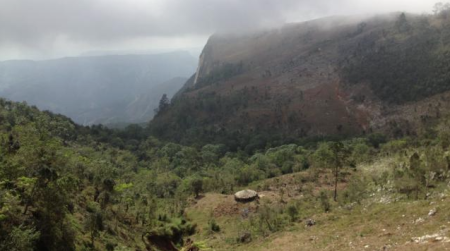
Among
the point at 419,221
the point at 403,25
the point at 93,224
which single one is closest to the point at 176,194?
the point at 93,224

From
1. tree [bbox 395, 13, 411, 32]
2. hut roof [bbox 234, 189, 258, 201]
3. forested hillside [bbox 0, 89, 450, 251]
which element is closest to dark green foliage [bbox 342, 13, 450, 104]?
tree [bbox 395, 13, 411, 32]

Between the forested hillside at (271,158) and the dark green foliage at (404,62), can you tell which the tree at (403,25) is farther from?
the forested hillside at (271,158)

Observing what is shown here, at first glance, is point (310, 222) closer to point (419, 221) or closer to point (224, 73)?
point (419, 221)

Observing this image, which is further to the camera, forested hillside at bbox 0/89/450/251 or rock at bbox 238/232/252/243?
rock at bbox 238/232/252/243

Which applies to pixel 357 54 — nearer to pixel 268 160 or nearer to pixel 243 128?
pixel 243 128

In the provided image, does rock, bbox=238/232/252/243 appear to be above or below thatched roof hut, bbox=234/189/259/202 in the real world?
above

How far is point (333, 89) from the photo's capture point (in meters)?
108

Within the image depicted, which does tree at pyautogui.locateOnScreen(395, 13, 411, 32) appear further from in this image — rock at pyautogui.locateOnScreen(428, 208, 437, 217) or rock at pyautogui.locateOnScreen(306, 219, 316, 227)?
rock at pyautogui.locateOnScreen(428, 208, 437, 217)

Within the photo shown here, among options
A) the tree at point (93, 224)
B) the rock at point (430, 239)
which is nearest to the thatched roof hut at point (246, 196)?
the tree at point (93, 224)

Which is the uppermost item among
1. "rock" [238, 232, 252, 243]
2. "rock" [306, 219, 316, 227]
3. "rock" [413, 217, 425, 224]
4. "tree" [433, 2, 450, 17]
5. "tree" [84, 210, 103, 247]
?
"tree" [433, 2, 450, 17]

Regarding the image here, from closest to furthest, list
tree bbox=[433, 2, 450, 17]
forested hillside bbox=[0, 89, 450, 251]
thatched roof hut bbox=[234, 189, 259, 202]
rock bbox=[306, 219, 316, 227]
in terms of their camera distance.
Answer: forested hillside bbox=[0, 89, 450, 251]
rock bbox=[306, 219, 316, 227]
thatched roof hut bbox=[234, 189, 259, 202]
tree bbox=[433, 2, 450, 17]

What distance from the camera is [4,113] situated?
64.6 metres

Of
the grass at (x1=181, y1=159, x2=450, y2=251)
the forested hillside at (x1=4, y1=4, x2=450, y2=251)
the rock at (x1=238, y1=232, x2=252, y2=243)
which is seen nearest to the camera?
the grass at (x1=181, y1=159, x2=450, y2=251)

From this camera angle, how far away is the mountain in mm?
88562
